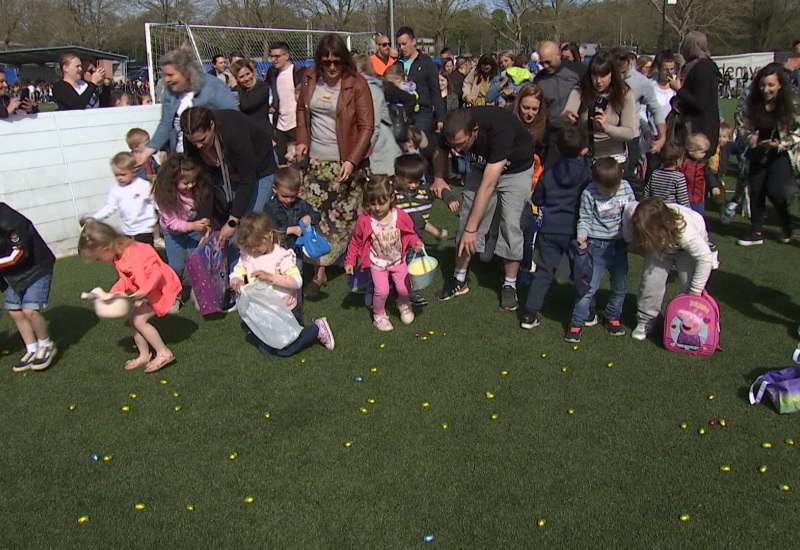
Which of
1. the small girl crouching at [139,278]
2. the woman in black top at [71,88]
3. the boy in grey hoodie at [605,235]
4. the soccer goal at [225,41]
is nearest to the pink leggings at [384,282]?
the boy in grey hoodie at [605,235]

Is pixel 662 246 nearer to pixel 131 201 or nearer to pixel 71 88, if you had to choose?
pixel 131 201

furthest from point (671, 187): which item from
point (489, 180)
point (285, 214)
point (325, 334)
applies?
point (285, 214)

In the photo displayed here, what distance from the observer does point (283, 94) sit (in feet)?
26.8

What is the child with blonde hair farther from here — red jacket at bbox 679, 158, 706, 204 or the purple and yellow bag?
the purple and yellow bag

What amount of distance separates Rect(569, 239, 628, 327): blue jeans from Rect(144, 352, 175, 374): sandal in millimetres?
2822

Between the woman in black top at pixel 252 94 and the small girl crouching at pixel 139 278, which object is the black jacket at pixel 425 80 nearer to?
the woman in black top at pixel 252 94

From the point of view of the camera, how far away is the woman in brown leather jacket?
5.46 metres

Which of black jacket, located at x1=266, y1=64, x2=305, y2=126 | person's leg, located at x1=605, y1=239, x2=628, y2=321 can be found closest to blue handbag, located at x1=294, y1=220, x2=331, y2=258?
person's leg, located at x1=605, y1=239, x2=628, y2=321

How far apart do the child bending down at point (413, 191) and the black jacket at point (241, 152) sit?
1056mm

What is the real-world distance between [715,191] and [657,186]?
1.88 metres

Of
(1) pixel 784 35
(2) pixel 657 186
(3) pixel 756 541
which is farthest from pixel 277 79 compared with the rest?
(1) pixel 784 35

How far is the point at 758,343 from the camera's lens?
15.4ft

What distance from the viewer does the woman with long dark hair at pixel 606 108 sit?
539 cm

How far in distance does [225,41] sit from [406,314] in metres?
10.5
